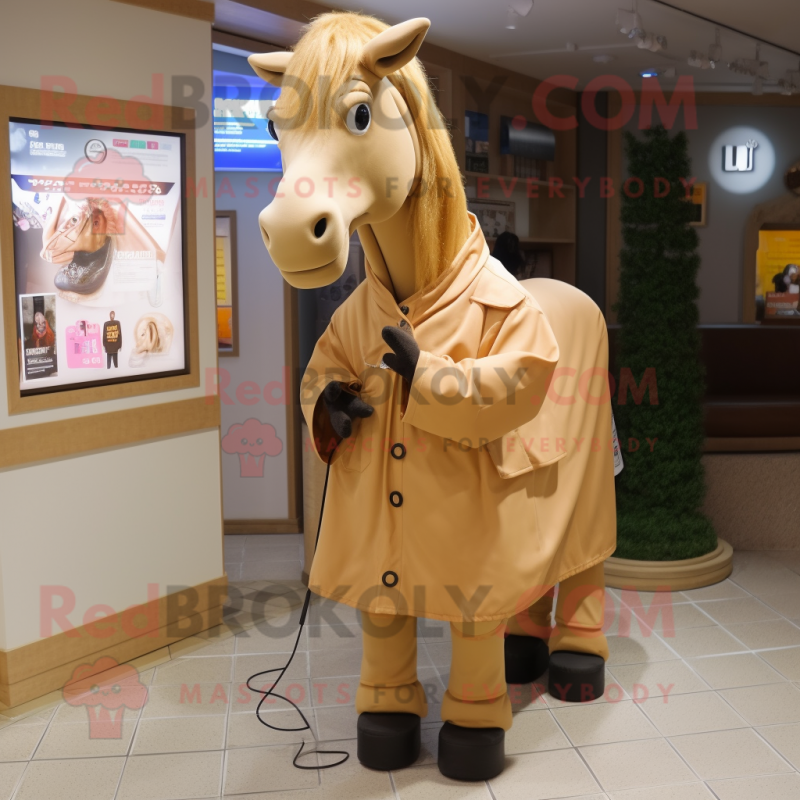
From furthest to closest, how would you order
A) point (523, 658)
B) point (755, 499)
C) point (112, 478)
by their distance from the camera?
point (755, 499) < point (112, 478) < point (523, 658)

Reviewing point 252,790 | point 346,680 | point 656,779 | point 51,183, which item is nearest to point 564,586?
point 656,779

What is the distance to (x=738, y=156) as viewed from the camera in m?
6.18

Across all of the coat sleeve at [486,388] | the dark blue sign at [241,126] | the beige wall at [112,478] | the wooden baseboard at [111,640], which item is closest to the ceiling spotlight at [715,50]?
the dark blue sign at [241,126]

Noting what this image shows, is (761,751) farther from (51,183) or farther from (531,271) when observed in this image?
(531,271)

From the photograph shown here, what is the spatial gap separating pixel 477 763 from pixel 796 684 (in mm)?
1267

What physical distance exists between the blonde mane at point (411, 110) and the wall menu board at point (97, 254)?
1209mm

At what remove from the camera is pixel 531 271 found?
606 cm

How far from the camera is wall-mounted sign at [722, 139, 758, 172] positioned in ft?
20.3

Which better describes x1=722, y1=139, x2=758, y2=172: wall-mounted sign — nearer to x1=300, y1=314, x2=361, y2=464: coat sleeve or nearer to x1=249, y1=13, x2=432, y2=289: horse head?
x1=300, y1=314, x2=361, y2=464: coat sleeve

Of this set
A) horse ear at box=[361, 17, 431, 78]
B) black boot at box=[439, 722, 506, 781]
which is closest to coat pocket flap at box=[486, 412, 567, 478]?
black boot at box=[439, 722, 506, 781]

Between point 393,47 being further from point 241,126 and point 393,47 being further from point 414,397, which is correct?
point 241,126

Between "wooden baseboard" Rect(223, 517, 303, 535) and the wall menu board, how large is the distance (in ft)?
5.50

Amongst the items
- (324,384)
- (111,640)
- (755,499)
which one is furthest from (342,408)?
(755,499)

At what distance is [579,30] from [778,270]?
8.60 feet
